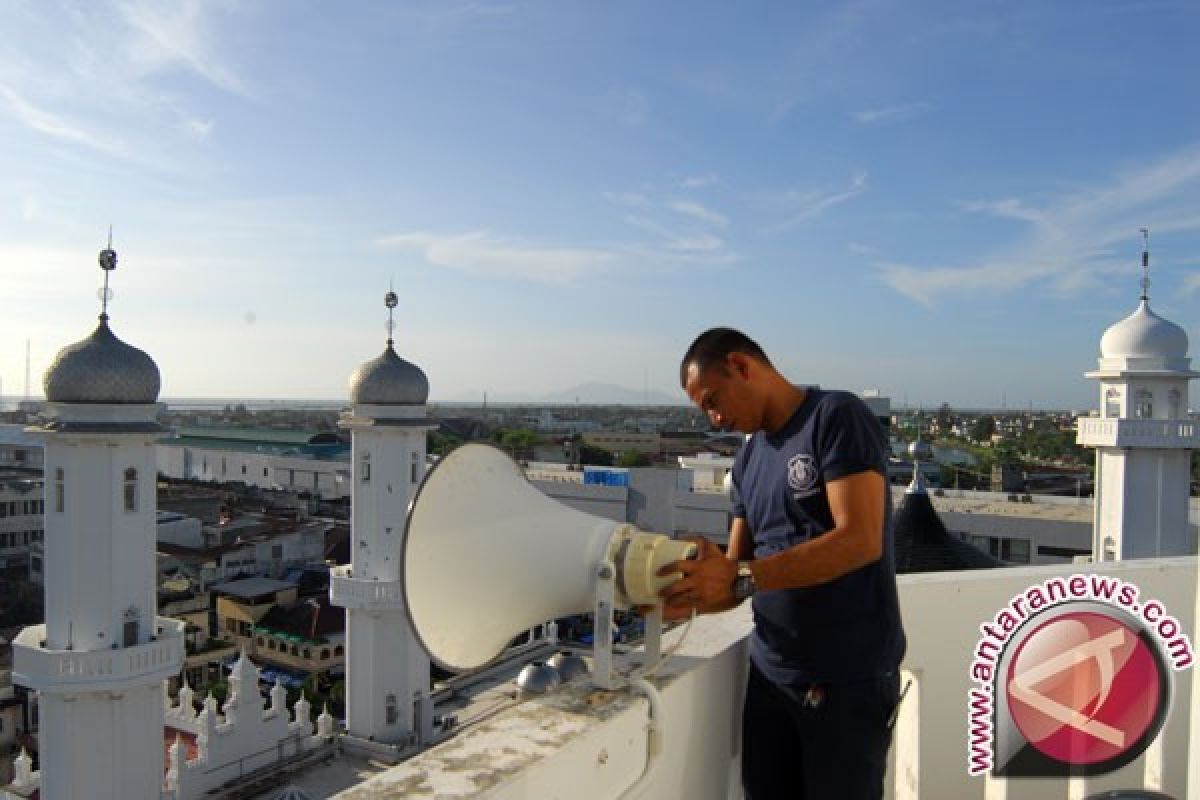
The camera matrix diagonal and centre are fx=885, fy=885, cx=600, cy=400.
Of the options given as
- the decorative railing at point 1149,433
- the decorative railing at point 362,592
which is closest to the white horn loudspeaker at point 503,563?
the decorative railing at point 362,592

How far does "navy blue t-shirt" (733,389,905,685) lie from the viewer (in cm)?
199

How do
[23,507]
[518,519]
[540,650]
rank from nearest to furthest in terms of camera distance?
[518,519]
[540,650]
[23,507]

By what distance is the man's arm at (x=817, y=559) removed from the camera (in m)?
1.90

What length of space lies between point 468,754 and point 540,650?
54.3ft

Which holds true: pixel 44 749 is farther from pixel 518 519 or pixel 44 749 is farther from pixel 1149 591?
Result: pixel 1149 591

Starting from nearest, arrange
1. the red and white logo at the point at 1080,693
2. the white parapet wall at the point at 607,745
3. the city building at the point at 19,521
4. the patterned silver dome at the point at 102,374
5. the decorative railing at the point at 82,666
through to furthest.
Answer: the white parapet wall at the point at 607,745, the red and white logo at the point at 1080,693, the decorative railing at the point at 82,666, the patterned silver dome at the point at 102,374, the city building at the point at 19,521

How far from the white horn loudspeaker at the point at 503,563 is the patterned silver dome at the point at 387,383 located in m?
10.2

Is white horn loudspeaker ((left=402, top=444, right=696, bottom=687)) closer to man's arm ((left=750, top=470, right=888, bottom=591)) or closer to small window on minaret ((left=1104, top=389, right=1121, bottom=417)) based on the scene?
man's arm ((left=750, top=470, right=888, bottom=591))

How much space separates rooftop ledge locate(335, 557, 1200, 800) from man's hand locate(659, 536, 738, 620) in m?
0.24

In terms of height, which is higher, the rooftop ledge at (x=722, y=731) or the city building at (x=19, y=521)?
the rooftop ledge at (x=722, y=731)

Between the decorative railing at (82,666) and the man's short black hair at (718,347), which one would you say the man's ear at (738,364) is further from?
the decorative railing at (82,666)

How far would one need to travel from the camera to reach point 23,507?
1310 inches

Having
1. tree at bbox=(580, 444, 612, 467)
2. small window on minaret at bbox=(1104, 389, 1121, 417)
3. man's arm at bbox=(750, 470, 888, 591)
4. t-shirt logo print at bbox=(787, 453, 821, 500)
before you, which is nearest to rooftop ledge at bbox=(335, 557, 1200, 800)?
man's arm at bbox=(750, 470, 888, 591)

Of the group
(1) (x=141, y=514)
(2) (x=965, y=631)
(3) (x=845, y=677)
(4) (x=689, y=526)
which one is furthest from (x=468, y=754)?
(4) (x=689, y=526)
